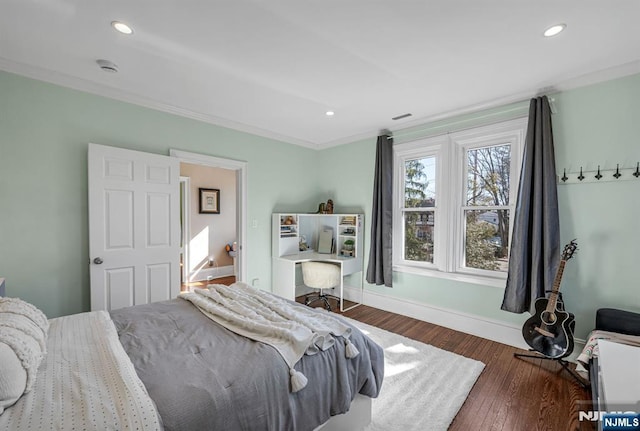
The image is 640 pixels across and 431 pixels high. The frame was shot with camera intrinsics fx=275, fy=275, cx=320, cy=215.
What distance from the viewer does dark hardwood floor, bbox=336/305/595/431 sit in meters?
1.79

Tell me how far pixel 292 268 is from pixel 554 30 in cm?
340

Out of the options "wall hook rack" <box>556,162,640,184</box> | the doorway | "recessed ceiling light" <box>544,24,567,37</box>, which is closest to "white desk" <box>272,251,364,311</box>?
the doorway

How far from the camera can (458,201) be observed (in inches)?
127

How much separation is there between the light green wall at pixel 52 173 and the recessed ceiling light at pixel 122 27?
3.83 feet

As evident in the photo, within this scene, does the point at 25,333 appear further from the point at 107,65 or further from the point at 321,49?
the point at 321,49

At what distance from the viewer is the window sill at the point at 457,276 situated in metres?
2.93

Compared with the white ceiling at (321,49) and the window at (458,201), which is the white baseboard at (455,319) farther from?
the white ceiling at (321,49)

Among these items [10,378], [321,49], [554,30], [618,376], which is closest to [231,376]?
[10,378]

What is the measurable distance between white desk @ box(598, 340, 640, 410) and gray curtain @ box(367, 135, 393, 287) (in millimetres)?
2268

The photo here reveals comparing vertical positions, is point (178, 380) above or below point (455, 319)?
above

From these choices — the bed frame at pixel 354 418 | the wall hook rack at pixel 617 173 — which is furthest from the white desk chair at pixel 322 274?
the wall hook rack at pixel 617 173

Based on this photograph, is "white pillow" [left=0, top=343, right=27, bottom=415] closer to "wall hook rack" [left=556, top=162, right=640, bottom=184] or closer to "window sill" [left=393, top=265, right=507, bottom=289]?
"window sill" [left=393, top=265, right=507, bottom=289]

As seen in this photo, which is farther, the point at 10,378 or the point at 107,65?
the point at 107,65

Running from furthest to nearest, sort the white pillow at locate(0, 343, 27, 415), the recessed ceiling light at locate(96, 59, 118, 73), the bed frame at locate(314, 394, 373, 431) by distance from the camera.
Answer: the recessed ceiling light at locate(96, 59, 118, 73), the bed frame at locate(314, 394, 373, 431), the white pillow at locate(0, 343, 27, 415)
